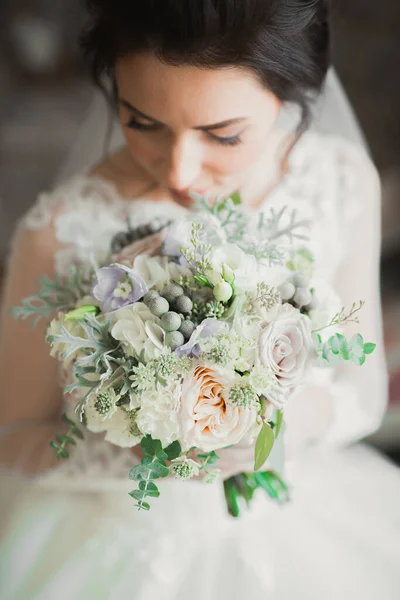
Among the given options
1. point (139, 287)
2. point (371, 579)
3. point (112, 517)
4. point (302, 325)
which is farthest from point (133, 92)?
point (371, 579)

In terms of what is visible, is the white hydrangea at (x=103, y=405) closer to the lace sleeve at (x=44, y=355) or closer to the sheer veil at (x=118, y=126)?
the lace sleeve at (x=44, y=355)

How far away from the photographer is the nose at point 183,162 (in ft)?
2.88

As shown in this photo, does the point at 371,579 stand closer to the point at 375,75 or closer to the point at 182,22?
the point at 182,22

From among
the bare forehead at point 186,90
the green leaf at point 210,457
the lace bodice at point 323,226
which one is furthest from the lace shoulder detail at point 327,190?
the green leaf at point 210,457

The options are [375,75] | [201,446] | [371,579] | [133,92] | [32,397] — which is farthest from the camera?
[375,75]

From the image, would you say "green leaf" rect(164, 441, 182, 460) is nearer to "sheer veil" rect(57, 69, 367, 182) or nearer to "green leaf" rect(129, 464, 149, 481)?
"green leaf" rect(129, 464, 149, 481)

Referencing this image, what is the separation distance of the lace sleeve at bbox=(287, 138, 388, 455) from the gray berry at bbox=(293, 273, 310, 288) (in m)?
0.40

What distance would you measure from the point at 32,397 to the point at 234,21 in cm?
74

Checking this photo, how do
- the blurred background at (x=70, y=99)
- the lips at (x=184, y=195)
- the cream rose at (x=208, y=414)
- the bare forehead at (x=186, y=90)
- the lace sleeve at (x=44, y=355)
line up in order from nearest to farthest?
the cream rose at (x=208, y=414) → the bare forehead at (x=186, y=90) → the lips at (x=184, y=195) → the lace sleeve at (x=44, y=355) → the blurred background at (x=70, y=99)

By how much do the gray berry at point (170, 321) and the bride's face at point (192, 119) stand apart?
Answer: 30 centimetres

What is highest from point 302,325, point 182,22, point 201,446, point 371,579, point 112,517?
point 182,22

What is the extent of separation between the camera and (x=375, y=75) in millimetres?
1889

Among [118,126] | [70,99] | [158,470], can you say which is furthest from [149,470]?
[70,99]

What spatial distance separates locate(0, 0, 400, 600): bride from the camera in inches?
32.7
